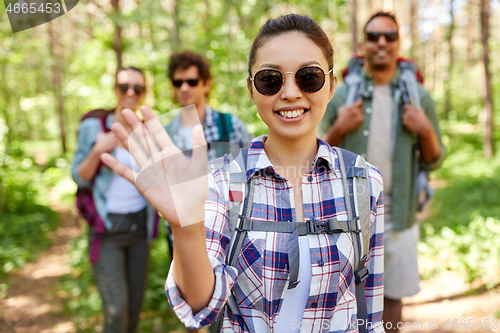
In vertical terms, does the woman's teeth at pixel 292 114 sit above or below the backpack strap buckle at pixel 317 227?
above

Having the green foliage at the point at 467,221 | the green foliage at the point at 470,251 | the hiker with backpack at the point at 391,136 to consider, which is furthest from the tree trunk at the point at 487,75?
the hiker with backpack at the point at 391,136

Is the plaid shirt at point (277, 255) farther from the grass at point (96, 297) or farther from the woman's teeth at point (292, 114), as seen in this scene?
the grass at point (96, 297)

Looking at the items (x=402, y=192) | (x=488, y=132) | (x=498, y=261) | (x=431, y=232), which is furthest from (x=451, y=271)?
(x=488, y=132)

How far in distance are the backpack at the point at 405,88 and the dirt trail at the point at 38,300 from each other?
3.83 m

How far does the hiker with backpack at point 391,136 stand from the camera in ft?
8.61

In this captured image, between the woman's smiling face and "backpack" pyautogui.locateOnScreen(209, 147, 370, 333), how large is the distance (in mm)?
214

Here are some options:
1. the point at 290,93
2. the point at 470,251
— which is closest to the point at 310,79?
the point at 290,93

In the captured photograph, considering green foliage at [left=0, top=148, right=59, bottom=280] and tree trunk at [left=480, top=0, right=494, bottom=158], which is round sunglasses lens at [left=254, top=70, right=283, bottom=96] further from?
tree trunk at [left=480, top=0, right=494, bottom=158]

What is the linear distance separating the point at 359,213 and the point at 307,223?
0.23m

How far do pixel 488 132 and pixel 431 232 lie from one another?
27.1 ft

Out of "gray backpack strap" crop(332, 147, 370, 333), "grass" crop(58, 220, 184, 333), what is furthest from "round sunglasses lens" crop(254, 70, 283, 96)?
"grass" crop(58, 220, 184, 333)

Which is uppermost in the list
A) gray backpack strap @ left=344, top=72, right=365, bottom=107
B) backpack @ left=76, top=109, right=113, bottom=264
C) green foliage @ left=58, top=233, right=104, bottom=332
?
gray backpack strap @ left=344, top=72, right=365, bottom=107

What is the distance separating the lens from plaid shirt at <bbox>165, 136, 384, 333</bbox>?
1.32m

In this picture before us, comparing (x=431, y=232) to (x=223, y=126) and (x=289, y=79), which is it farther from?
(x=289, y=79)
